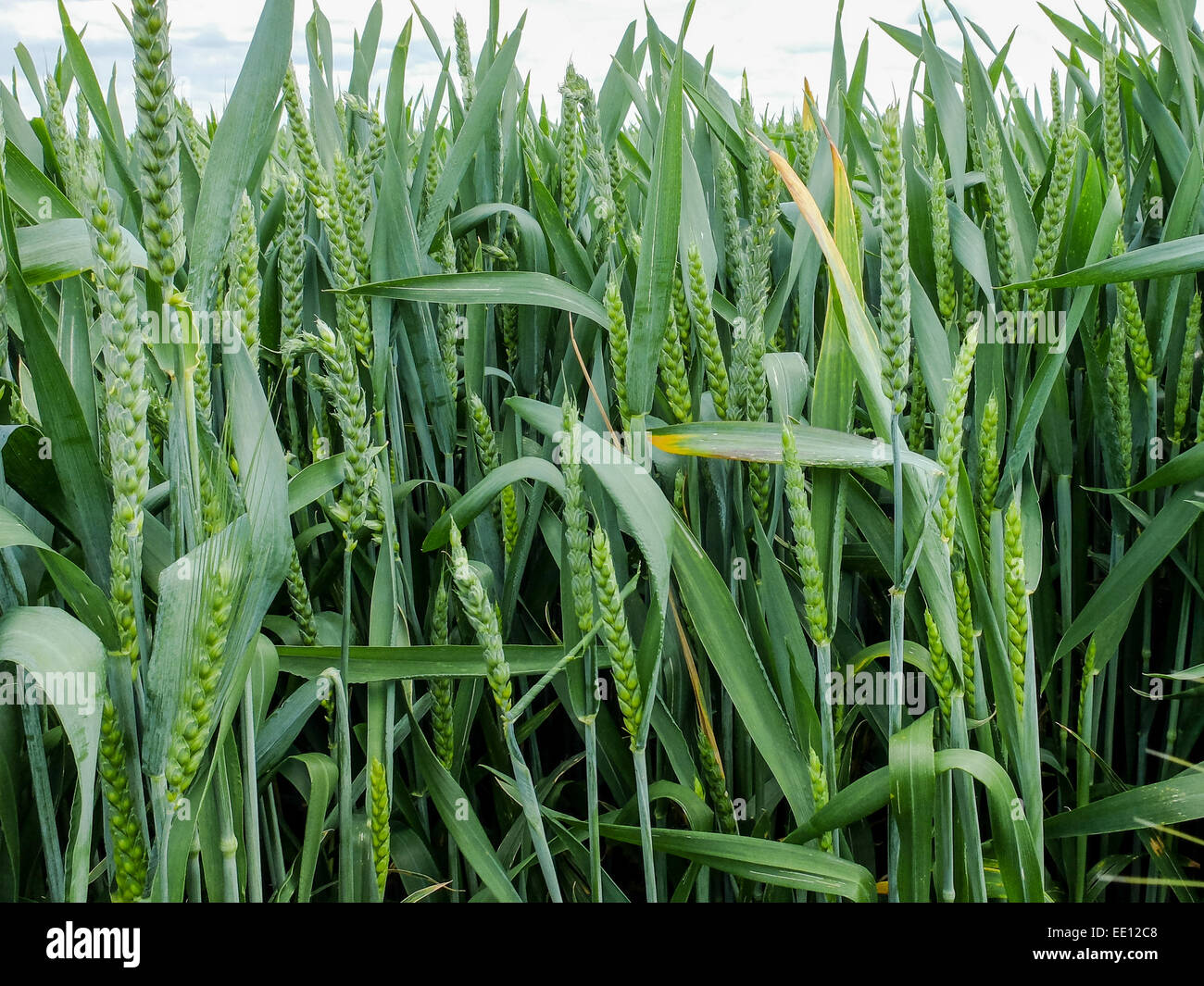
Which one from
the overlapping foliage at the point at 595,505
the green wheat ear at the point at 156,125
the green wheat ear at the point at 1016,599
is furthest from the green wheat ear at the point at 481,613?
the green wheat ear at the point at 1016,599

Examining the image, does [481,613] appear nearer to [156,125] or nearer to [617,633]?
[617,633]

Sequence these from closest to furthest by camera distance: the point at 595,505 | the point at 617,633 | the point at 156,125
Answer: the point at 156,125 → the point at 617,633 → the point at 595,505

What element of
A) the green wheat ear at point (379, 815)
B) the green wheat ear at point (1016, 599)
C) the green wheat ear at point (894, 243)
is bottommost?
the green wheat ear at point (379, 815)

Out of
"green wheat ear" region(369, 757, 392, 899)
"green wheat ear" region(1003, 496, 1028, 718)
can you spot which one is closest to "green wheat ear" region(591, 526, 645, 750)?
"green wheat ear" region(369, 757, 392, 899)

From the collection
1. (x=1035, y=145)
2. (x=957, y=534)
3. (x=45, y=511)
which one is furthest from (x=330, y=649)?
(x=1035, y=145)

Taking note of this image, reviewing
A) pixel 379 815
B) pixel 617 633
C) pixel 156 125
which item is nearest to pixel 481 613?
pixel 617 633

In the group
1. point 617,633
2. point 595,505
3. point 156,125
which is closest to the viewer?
point 156,125

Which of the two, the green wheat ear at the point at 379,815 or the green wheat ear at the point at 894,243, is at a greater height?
the green wheat ear at the point at 894,243

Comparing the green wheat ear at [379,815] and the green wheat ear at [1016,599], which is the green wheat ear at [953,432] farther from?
the green wheat ear at [379,815]

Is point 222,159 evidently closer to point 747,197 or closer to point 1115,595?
point 747,197

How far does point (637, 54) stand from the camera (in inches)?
46.9

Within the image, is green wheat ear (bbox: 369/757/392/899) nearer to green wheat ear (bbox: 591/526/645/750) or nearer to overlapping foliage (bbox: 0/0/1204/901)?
overlapping foliage (bbox: 0/0/1204/901)
